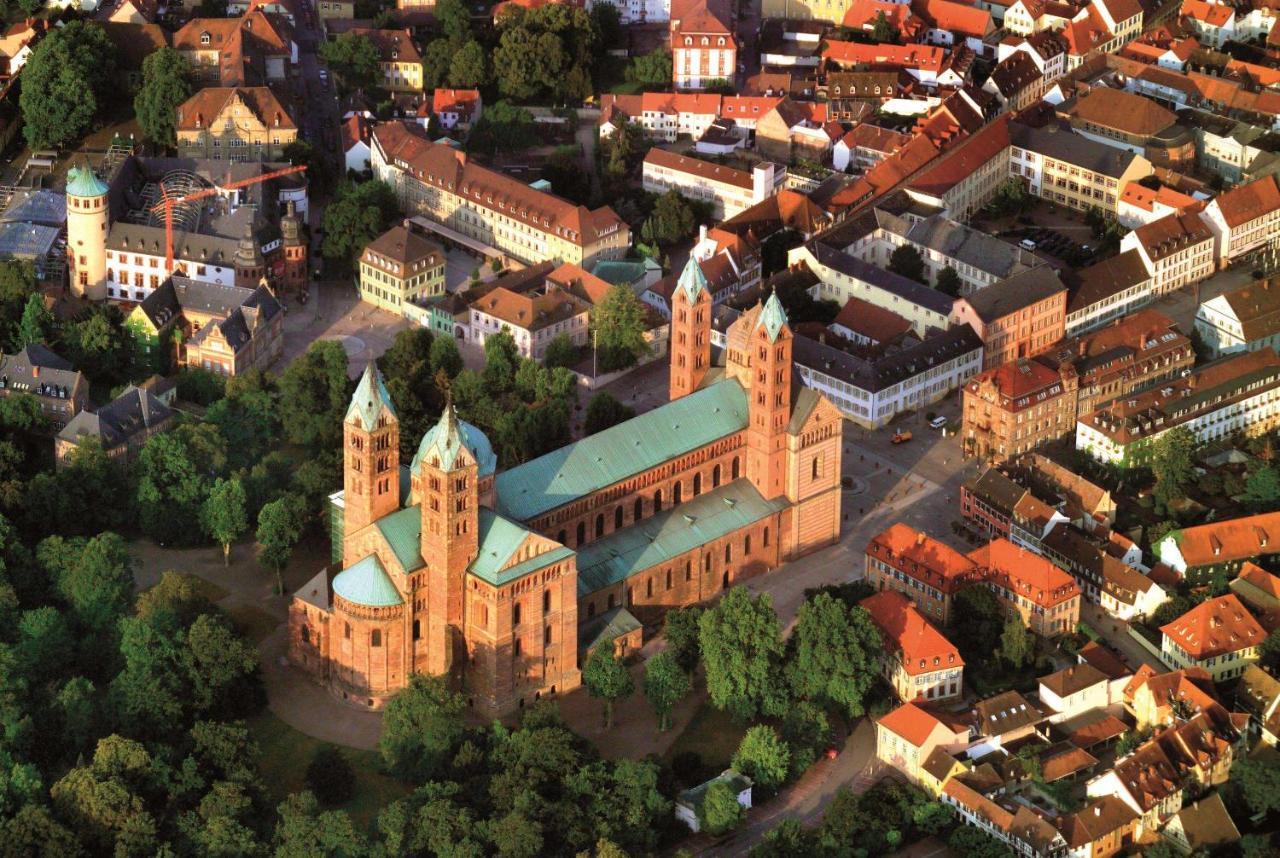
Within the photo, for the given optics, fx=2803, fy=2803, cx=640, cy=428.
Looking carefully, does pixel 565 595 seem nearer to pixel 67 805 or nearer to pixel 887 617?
pixel 887 617

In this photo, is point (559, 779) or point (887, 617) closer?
point (559, 779)

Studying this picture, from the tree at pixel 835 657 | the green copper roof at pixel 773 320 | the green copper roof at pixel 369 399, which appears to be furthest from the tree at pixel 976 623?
the green copper roof at pixel 369 399

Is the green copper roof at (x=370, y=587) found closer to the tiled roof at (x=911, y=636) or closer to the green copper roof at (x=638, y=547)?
the green copper roof at (x=638, y=547)

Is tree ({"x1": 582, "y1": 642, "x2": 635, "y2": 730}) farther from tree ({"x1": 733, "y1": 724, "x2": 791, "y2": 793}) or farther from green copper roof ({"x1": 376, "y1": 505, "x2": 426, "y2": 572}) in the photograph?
green copper roof ({"x1": 376, "y1": 505, "x2": 426, "y2": 572})

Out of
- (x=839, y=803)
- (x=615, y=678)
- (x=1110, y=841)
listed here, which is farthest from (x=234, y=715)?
(x=1110, y=841)

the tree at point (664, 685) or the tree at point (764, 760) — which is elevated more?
the tree at point (664, 685)

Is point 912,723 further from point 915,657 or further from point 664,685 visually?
point 664,685

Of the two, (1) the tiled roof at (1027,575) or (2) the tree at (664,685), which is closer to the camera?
(2) the tree at (664,685)

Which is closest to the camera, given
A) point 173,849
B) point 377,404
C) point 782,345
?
point 173,849
